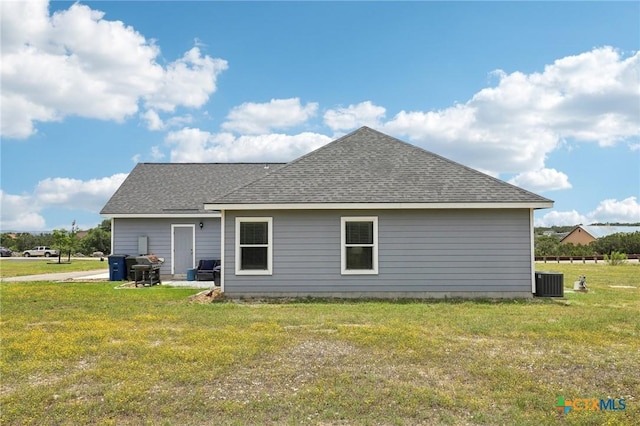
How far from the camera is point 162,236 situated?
A: 1842cm

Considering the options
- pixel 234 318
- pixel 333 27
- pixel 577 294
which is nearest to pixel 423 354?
pixel 234 318

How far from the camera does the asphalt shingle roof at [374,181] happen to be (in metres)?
12.5

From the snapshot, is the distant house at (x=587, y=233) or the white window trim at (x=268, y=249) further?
the distant house at (x=587, y=233)

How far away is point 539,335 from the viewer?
7789 millimetres

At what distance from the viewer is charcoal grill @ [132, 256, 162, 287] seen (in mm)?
15755

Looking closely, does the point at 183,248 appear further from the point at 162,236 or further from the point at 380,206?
the point at 380,206

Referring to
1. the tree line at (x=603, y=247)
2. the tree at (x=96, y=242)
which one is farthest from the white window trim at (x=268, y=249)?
the tree at (x=96, y=242)

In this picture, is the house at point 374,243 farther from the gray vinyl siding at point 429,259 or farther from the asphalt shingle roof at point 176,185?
the asphalt shingle roof at point 176,185

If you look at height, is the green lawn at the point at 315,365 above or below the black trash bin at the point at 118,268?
below

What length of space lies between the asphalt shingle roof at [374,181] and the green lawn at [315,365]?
3.16m

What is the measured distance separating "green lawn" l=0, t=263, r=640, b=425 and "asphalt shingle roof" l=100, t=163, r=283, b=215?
8348mm

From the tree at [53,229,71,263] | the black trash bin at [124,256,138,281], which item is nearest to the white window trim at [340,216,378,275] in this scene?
the black trash bin at [124,256,138,281]

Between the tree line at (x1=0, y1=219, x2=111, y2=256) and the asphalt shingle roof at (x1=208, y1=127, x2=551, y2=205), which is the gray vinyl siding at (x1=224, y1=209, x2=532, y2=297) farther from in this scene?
the tree line at (x1=0, y1=219, x2=111, y2=256)

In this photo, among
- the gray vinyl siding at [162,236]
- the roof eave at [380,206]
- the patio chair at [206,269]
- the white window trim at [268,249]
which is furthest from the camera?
the gray vinyl siding at [162,236]
